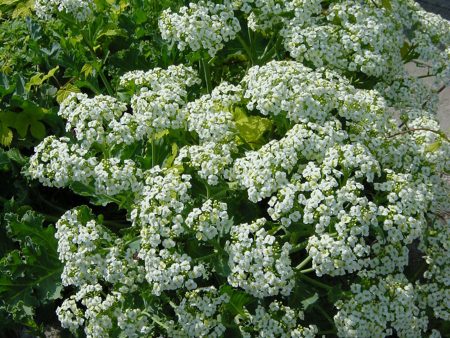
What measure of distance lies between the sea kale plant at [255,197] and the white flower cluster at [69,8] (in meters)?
0.01

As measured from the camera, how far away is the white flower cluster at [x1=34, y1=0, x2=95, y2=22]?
387cm

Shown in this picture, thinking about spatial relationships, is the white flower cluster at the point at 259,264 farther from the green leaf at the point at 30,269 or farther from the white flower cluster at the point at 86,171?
the green leaf at the point at 30,269

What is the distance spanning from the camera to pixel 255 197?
3.07 meters

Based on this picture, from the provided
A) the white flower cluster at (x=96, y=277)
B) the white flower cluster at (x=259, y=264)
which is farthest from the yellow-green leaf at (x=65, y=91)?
the white flower cluster at (x=259, y=264)

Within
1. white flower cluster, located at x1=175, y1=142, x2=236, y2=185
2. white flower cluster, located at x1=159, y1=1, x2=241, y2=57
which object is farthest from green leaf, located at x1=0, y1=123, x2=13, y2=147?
white flower cluster, located at x1=175, y1=142, x2=236, y2=185

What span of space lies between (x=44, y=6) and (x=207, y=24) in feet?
2.93

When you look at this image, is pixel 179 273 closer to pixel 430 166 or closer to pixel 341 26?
pixel 430 166

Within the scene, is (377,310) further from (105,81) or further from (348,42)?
(105,81)

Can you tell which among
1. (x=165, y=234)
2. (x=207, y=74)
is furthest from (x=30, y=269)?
(x=207, y=74)

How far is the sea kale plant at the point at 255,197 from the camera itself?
3.00 metres

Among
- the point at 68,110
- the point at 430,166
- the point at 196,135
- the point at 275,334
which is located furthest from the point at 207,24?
the point at 275,334

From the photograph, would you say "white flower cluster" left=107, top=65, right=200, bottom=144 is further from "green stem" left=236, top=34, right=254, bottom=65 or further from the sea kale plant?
"green stem" left=236, top=34, right=254, bottom=65

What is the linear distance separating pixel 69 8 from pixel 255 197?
151cm

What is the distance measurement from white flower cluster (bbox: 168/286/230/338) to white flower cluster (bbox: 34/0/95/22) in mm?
1616
